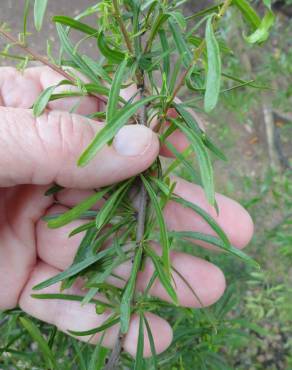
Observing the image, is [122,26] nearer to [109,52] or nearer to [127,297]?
[109,52]

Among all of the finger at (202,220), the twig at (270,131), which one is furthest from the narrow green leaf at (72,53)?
the twig at (270,131)

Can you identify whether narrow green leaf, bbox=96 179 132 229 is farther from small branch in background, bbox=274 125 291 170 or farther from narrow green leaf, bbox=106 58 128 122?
small branch in background, bbox=274 125 291 170

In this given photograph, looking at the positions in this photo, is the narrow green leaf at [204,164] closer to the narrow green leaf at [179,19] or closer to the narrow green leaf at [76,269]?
the narrow green leaf at [179,19]

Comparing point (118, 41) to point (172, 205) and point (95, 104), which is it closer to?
point (95, 104)

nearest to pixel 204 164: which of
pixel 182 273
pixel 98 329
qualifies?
pixel 98 329

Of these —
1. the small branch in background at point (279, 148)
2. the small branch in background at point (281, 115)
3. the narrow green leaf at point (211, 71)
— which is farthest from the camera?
the small branch in background at point (281, 115)

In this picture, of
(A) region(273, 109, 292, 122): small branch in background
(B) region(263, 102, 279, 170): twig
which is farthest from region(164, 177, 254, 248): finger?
(A) region(273, 109, 292, 122): small branch in background

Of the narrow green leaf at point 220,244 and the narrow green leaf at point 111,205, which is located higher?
the narrow green leaf at point 111,205
